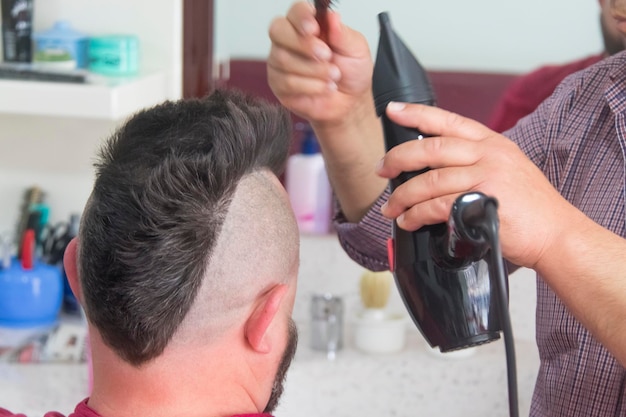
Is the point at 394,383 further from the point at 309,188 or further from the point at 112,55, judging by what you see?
the point at 112,55

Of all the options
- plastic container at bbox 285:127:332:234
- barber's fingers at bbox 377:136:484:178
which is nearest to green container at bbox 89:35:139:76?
plastic container at bbox 285:127:332:234

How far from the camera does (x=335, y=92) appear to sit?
1.26m

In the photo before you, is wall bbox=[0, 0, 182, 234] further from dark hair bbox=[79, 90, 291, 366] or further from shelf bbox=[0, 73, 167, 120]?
dark hair bbox=[79, 90, 291, 366]

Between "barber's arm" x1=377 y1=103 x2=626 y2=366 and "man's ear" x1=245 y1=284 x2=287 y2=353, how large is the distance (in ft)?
0.56

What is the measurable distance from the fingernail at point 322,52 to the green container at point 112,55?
0.96m

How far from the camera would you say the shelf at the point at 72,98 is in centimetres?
187

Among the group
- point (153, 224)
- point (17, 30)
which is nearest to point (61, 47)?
point (17, 30)

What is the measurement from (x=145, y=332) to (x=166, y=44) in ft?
4.08

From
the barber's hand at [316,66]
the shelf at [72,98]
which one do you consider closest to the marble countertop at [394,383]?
the shelf at [72,98]

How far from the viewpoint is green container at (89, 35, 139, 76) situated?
2.03 meters

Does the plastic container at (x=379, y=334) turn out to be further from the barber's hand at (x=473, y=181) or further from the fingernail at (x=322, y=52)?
the barber's hand at (x=473, y=181)

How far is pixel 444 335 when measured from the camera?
39.4 inches

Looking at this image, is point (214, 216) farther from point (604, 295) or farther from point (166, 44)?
point (166, 44)

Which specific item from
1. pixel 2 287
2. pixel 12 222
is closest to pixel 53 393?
pixel 2 287
